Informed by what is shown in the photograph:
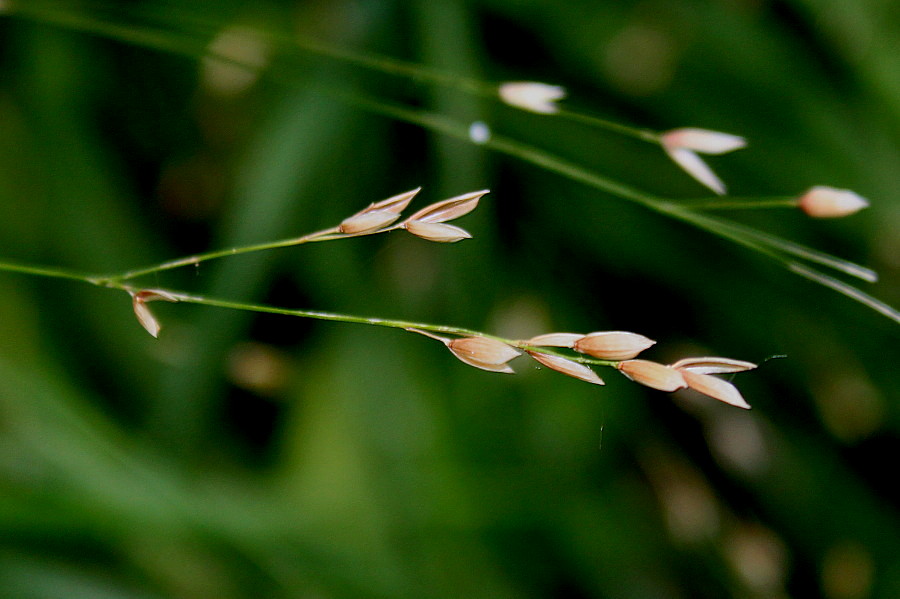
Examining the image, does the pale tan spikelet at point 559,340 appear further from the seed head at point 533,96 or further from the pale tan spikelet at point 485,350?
the seed head at point 533,96

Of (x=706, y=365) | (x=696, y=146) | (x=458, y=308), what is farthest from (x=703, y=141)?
(x=458, y=308)

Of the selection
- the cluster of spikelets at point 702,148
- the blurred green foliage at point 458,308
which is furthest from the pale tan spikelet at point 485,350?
the blurred green foliage at point 458,308

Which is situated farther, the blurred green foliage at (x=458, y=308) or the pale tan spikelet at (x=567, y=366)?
the blurred green foliage at (x=458, y=308)

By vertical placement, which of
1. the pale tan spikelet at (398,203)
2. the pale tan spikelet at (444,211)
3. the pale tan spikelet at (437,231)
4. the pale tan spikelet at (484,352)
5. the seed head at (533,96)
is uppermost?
the seed head at (533,96)

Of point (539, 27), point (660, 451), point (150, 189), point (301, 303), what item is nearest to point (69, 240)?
point (150, 189)

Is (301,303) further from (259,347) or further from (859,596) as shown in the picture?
(859,596)

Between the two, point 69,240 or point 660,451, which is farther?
point 660,451
